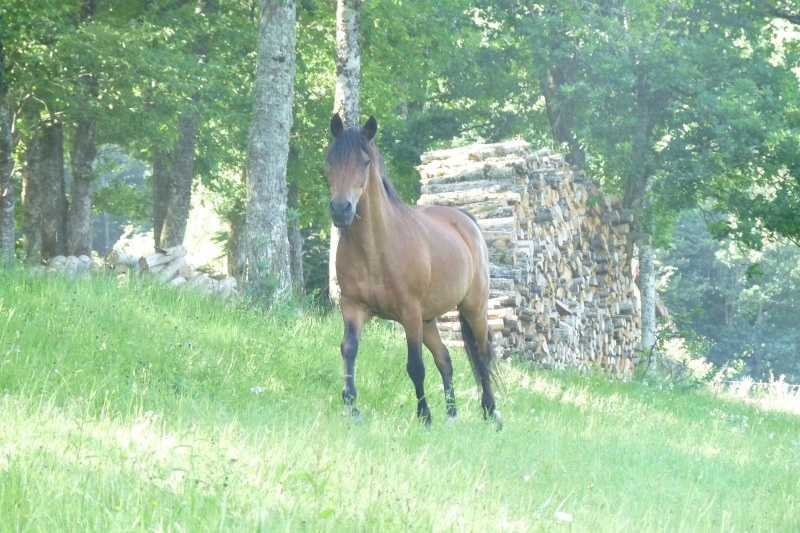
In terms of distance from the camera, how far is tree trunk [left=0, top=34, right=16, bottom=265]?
1591 centimetres

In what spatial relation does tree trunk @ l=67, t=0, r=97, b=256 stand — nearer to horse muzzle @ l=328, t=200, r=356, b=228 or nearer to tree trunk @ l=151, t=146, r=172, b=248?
tree trunk @ l=151, t=146, r=172, b=248

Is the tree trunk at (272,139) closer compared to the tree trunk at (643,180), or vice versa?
the tree trunk at (272,139)

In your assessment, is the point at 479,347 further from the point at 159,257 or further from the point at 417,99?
the point at 417,99

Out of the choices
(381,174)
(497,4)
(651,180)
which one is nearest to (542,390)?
(381,174)

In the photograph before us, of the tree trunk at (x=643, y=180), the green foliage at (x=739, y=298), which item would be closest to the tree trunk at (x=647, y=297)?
the tree trunk at (x=643, y=180)

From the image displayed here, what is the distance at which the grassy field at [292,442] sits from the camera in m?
3.88

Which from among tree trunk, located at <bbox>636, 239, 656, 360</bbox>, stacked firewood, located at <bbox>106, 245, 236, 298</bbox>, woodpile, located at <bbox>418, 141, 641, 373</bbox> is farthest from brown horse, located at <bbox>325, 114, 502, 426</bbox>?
tree trunk, located at <bbox>636, 239, 656, 360</bbox>

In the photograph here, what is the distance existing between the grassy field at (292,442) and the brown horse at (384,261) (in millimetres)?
527

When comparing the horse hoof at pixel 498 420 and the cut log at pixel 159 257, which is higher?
the cut log at pixel 159 257

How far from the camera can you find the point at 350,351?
24.1 ft

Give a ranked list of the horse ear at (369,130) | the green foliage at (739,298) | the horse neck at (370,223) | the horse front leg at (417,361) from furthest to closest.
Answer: the green foliage at (739,298) < the horse front leg at (417,361) < the horse neck at (370,223) < the horse ear at (369,130)

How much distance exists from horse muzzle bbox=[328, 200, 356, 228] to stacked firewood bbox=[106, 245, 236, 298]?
578 cm

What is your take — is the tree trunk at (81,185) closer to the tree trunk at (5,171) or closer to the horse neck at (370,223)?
the tree trunk at (5,171)

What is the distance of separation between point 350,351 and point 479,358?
243 cm
